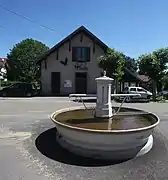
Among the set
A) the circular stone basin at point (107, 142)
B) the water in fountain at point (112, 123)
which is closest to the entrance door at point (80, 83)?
the water in fountain at point (112, 123)

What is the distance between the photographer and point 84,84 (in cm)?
3391

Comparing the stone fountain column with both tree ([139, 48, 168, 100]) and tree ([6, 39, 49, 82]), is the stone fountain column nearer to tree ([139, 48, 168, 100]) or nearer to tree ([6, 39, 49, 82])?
tree ([139, 48, 168, 100])

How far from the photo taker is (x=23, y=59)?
6438 centimetres

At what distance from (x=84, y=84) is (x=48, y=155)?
89.3ft

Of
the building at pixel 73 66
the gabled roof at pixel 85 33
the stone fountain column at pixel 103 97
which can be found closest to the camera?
the stone fountain column at pixel 103 97

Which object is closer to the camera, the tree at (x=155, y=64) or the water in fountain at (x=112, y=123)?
the water in fountain at (x=112, y=123)

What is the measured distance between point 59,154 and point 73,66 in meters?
27.3

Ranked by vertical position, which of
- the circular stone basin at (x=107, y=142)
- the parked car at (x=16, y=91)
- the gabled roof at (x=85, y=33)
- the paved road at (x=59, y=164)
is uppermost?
the gabled roof at (x=85, y=33)

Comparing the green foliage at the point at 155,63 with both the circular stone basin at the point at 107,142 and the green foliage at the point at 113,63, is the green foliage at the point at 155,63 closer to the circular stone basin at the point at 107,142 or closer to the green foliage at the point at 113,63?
the green foliage at the point at 113,63

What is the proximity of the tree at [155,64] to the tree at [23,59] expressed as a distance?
3407cm

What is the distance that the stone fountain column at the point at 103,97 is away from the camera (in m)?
9.11

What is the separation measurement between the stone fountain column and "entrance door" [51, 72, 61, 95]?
24869 millimetres

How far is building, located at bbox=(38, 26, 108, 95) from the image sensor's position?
33.5 meters

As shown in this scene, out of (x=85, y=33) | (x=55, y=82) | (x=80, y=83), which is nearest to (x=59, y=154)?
(x=80, y=83)
